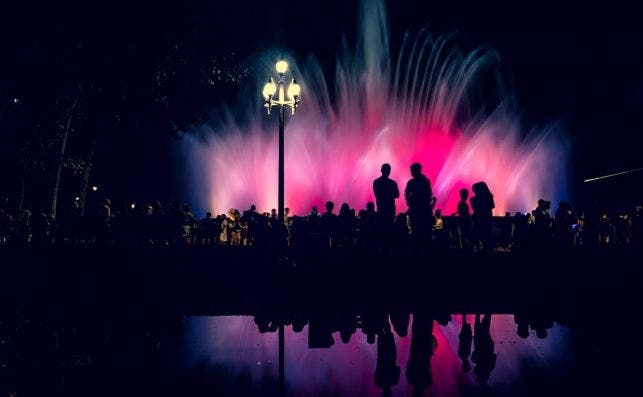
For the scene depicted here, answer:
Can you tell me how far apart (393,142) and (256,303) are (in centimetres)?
2236

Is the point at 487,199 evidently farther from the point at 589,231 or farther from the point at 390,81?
the point at 390,81

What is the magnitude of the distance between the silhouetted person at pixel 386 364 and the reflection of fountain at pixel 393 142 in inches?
890

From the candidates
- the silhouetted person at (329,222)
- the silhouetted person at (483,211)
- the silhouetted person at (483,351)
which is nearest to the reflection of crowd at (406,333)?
the silhouetted person at (483,351)

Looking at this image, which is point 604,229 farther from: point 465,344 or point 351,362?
point 351,362

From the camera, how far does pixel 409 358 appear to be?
17.4 feet

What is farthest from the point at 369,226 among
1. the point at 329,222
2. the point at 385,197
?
the point at 329,222

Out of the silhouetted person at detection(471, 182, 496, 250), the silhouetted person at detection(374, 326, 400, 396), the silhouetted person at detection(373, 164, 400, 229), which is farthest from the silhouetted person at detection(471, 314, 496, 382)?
the silhouetted person at detection(471, 182, 496, 250)

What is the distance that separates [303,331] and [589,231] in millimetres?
14375

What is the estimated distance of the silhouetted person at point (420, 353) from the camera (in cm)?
457

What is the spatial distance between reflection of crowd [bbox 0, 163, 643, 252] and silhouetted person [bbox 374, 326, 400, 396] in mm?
4991

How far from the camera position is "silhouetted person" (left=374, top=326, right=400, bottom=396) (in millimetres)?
4566

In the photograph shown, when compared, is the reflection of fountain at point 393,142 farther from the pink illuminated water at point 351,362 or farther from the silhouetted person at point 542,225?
the pink illuminated water at point 351,362

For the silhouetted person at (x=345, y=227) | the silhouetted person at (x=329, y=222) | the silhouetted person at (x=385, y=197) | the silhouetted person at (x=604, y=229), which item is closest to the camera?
the silhouetted person at (x=385, y=197)

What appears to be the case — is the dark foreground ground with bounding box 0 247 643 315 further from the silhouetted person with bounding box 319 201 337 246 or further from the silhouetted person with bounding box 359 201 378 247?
the silhouetted person with bounding box 319 201 337 246
